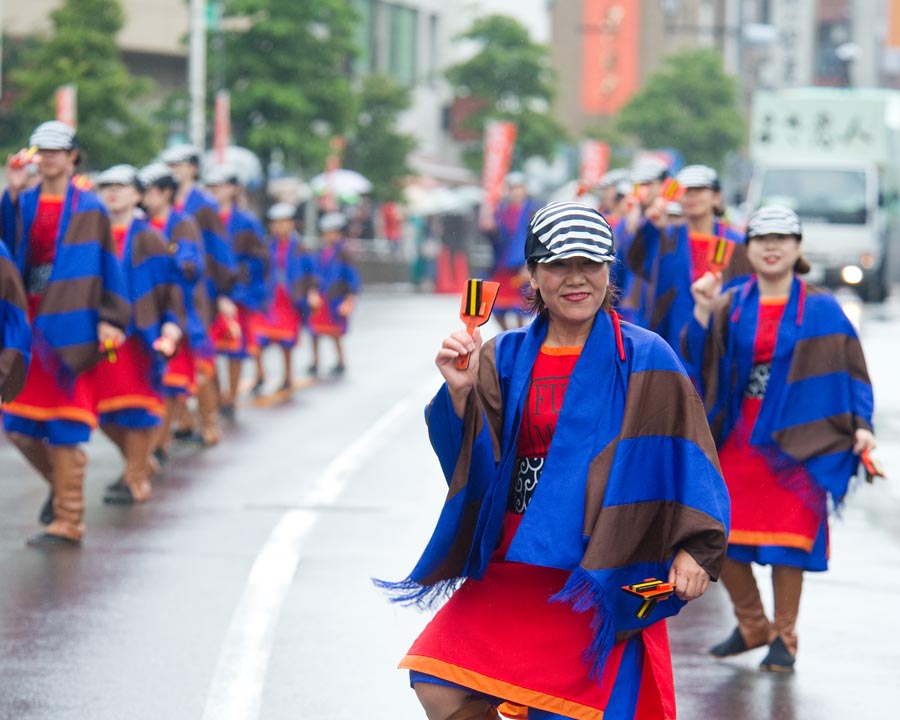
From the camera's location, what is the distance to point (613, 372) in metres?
4.42

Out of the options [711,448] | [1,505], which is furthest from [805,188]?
[711,448]

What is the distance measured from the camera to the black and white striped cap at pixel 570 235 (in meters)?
4.39

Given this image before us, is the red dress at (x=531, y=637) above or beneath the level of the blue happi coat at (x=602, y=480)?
beneath

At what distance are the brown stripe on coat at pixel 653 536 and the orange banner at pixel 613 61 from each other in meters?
70.1

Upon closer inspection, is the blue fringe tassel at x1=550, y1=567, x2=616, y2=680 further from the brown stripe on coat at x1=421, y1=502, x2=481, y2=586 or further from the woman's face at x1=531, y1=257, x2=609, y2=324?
the woman's face at x1=531, y1=257, x2=609, y2=324

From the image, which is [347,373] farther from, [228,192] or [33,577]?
[33,577]

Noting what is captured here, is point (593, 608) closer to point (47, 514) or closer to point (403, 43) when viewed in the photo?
point (47, 514)

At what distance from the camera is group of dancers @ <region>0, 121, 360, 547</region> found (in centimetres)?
915

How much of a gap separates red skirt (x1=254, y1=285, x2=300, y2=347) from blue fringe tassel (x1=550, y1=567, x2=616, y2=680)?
13479mm

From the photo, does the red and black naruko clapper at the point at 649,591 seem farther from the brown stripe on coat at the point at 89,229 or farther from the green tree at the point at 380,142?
the green tree at the point at 380,142

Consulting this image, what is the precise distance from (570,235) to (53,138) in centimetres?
506

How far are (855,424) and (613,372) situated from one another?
277 cm

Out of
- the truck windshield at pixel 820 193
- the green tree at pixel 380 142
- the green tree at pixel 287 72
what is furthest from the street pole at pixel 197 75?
the green tree at pixel 380 142

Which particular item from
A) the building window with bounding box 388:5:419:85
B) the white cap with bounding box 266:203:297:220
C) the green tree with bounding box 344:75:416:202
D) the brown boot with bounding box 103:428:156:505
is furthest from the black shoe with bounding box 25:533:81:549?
the building window with bounding box 388:5:419:85
